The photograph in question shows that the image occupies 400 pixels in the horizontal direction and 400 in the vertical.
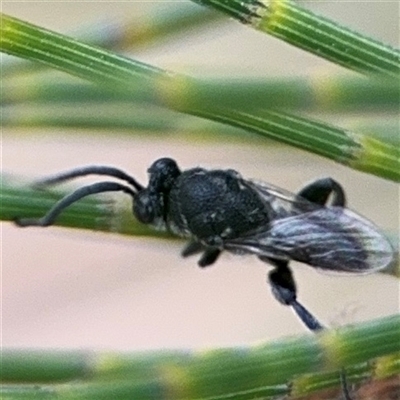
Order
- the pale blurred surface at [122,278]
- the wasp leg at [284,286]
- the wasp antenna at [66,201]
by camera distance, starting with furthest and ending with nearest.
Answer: the pale blurred surface at [122,278] → the wasp leg at [284,286] → the wasp antenna at [66,201]

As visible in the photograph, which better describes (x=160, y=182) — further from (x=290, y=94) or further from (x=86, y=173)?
(x=290, y=94)

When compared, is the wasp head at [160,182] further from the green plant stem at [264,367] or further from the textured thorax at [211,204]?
the green plant stem at [264,367]

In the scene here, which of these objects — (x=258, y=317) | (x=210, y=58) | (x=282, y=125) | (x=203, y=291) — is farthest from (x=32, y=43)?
(x=210, y=58)

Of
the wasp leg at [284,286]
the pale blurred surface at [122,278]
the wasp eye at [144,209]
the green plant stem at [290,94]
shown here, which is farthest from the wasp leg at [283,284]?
the pale blurred surface at [122,278]

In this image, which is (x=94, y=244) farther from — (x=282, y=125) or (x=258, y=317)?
(x=282, y=125)

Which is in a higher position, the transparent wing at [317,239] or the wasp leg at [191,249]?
the wasp leg at [191,249]

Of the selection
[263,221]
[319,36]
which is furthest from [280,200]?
[319,36]

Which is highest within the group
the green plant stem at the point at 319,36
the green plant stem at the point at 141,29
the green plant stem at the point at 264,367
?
the green plant stem at the point at 141,29
